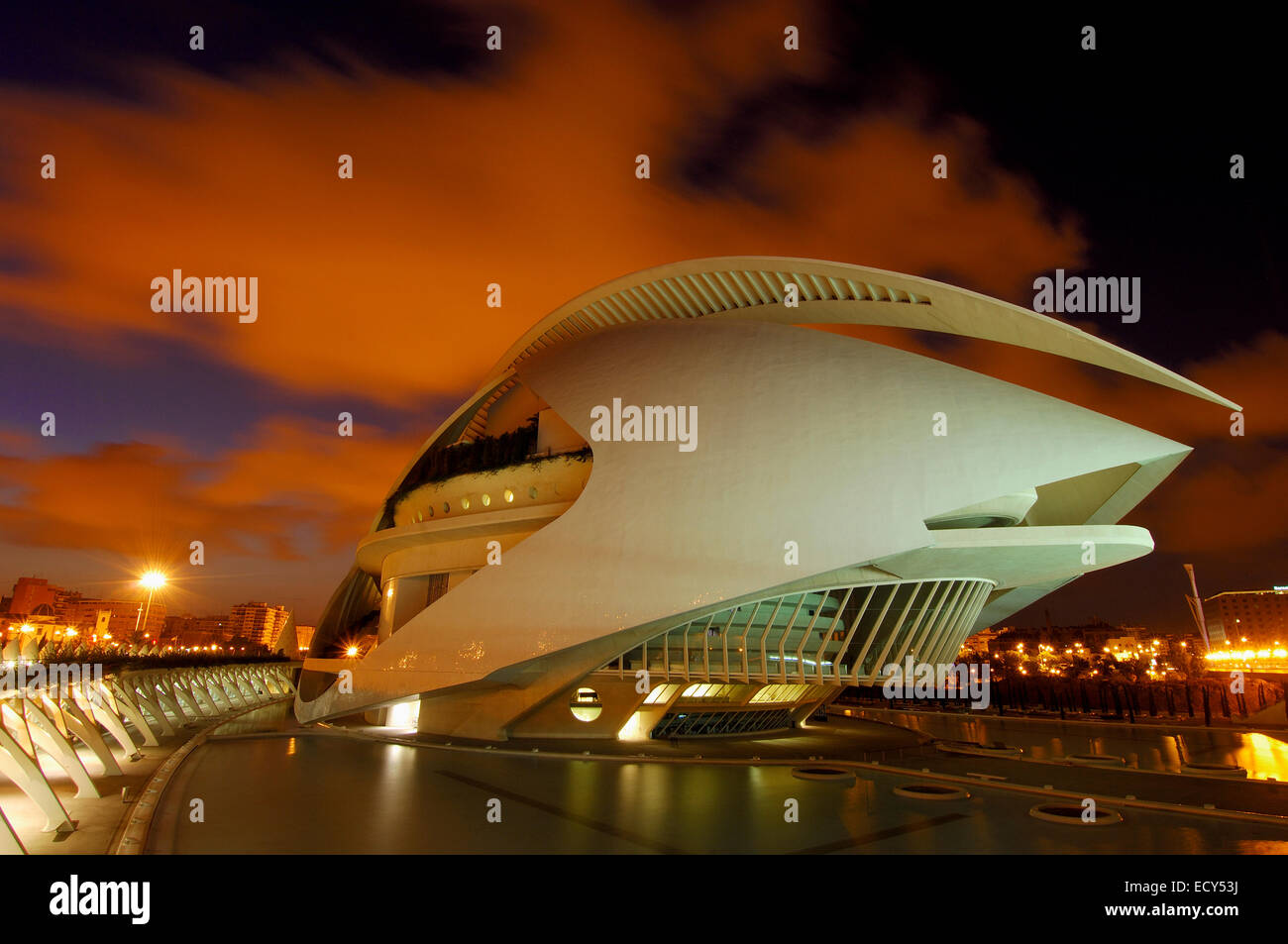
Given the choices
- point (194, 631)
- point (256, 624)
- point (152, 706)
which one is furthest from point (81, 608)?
point (152, 706)

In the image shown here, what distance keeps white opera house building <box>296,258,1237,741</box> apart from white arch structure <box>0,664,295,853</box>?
4.12 meters

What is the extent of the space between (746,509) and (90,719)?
11.7m

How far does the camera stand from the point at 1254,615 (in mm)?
119375

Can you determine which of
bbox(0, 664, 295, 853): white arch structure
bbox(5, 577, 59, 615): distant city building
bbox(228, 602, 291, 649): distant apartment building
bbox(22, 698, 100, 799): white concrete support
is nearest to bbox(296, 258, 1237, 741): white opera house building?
bbox(0, 664, 295, 853): white arch structure

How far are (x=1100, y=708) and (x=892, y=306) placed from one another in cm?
2367

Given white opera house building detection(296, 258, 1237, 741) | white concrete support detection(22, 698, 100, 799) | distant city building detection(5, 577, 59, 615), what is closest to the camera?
white concrete support detection(22, 698, 100, 799)

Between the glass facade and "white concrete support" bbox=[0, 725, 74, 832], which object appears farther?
the glass facade

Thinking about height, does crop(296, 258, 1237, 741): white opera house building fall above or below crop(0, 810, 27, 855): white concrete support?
above

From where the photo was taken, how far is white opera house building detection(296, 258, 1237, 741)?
13.7m

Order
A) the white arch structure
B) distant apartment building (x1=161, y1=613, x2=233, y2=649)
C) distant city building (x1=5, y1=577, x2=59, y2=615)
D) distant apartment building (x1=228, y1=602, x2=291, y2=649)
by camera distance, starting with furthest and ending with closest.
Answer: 1. distant apartment building (x1=228, y1=602, x2=291, y2=649)
2. distant apartment building (x1=161, y1=613, x2=233, y2=649)
3. distant city building (x1=5, y1=577, x2=59, y2=615)
4. the white arch structure

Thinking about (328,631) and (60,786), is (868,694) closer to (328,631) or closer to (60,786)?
(328,631)

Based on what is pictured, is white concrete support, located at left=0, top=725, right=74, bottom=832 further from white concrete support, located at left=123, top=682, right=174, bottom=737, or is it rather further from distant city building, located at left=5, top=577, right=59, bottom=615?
distant city building, located at left=5, top=577, right=59, bottom=615

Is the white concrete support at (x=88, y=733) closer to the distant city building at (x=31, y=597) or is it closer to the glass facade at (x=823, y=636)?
the glass facade at (x=823, y=636)
